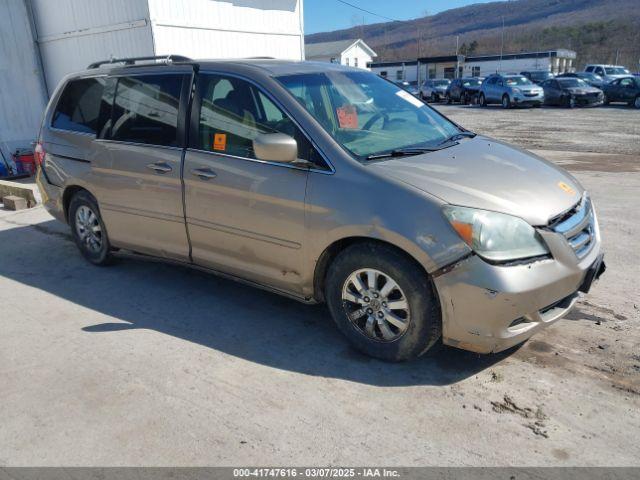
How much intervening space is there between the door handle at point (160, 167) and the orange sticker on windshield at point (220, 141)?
1.61ft

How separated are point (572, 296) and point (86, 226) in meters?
4.49

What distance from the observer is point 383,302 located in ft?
11.3

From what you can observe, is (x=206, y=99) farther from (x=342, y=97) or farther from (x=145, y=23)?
(x=145, y=23)

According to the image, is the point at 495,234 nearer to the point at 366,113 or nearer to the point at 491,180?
the point at 491,180

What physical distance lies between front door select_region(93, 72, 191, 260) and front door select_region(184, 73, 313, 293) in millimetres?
192

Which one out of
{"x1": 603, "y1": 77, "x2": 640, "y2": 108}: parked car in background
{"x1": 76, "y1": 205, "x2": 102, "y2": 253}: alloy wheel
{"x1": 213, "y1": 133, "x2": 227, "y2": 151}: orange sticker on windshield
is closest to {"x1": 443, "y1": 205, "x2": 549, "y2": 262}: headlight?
{"x1": 213, "y1": 133, "x2": 227, "y2": 151}: orange sticker on windshield

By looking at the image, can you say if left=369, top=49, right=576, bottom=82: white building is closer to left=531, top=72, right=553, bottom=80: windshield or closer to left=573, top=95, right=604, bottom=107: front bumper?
left=531, top=72, right=553, bottom=80: windshield

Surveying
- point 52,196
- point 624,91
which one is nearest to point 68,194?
point 52,196

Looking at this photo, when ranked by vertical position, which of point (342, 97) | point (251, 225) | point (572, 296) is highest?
point (342, 97)

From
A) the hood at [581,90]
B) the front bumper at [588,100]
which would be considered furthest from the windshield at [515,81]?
the front bumper at [588,100]

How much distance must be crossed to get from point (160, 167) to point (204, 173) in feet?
1.72

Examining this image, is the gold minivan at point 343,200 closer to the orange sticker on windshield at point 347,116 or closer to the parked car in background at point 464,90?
the orange sticker on windshield at point 347,116

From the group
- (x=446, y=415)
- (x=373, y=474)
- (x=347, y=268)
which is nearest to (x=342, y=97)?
(x=347, y=268)

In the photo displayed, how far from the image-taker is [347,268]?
3508 mm
